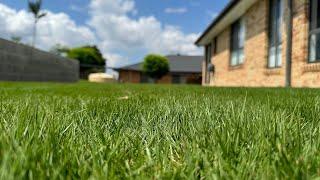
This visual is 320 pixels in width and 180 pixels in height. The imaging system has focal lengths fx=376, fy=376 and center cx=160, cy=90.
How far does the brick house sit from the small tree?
78.6ft

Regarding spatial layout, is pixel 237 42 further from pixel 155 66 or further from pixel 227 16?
pixel 155 66

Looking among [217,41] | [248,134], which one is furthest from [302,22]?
[217,41]

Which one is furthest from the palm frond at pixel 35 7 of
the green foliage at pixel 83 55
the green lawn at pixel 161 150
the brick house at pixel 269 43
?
the green lawn at pixel 161 150

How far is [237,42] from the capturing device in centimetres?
1750

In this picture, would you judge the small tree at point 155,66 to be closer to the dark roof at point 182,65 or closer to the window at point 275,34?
the dark roof at point 182,65

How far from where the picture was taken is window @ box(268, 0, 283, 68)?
11.6 meters

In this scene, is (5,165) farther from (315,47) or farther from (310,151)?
(315,47)

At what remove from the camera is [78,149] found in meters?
1.22

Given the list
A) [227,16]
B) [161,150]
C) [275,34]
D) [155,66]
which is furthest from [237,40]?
[155,66]

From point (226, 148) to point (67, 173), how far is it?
0.51 meters

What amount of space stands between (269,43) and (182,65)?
1644 inches

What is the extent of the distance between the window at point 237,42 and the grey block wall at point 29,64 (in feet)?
29.8

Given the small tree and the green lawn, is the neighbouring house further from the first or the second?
the green lawn

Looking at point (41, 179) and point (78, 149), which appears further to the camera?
point (78, 149)
